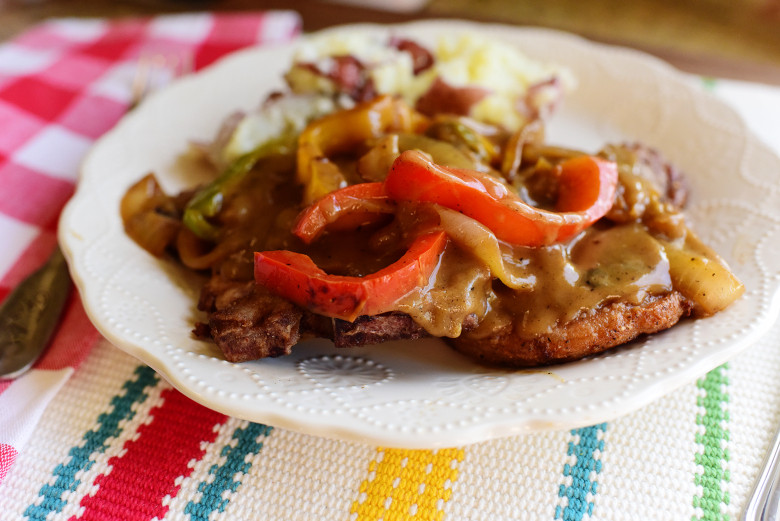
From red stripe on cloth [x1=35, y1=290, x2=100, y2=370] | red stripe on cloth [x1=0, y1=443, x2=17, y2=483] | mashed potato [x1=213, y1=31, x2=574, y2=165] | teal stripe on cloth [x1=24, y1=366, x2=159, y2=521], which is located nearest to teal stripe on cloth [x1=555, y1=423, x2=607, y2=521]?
teal stripe on cloth [x1=24, y1=366, x2=159, y2=521]

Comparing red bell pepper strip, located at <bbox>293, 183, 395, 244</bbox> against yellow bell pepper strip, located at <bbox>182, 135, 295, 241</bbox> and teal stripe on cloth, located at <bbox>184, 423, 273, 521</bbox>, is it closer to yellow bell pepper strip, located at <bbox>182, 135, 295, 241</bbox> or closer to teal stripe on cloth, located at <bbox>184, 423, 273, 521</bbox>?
yellow bell pepper strip, located at <bbox>182, 135, 295, 241</bbox>

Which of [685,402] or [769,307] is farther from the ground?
[769,307]

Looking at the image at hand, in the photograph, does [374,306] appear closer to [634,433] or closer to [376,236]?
[376,236]

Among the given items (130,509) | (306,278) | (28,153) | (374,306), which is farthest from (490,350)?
(28,153)

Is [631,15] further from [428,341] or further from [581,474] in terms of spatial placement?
[581,474]

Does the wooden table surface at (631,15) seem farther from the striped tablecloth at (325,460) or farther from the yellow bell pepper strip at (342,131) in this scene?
the striped tablecloth at (325,460)

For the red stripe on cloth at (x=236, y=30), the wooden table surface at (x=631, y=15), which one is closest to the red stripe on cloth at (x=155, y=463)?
the red stripe on cloth at (x=236, y=30)

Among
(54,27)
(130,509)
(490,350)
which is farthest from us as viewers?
(54,27)
